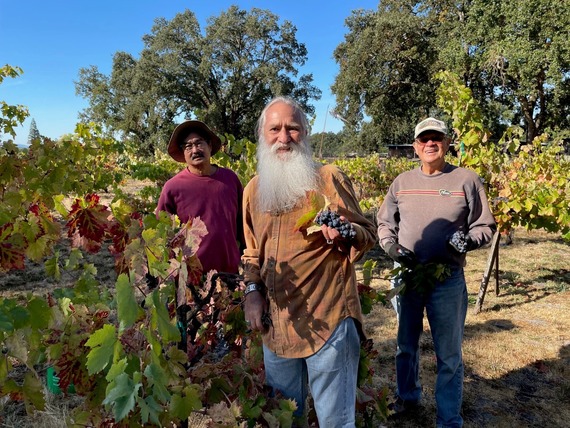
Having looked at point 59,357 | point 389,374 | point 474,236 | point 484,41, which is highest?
point 484,41

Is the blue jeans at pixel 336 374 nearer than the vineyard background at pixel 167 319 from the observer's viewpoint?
No

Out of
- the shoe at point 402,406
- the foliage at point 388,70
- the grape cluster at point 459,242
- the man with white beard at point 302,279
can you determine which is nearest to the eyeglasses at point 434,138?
the grape cluster at point 459,242

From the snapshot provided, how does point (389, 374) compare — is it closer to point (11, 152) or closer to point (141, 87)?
point (11, 152)

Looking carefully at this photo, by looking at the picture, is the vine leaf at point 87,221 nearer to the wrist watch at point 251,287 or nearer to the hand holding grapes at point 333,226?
the wrist watch at point 251,287

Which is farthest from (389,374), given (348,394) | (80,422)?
(80,422)

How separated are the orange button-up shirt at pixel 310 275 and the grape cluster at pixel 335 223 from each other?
0.41 ft

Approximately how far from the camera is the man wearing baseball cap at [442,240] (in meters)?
2.59

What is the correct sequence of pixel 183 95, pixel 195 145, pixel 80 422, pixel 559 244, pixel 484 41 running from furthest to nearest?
pixel 183 95, pixel 484 41, pixel 559 244, pixel 195 145, pixel 80 422

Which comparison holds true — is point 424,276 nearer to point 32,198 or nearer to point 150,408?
point 150,408

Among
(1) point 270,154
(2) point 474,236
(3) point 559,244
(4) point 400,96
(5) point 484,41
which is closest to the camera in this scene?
(1) point 270,154

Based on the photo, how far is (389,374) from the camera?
3725 millimetres

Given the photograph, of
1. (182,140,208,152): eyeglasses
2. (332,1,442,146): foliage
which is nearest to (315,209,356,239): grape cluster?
(182,140,208,152): eyeglasses

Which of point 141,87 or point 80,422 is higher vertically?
point 141,87

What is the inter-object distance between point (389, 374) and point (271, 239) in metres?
2.57
